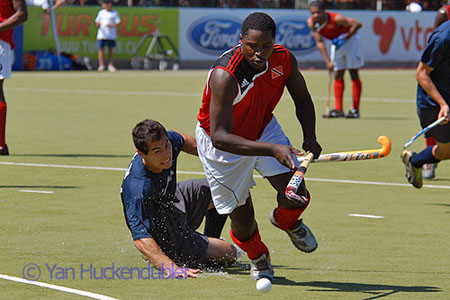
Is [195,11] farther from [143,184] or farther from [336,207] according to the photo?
[143,184]

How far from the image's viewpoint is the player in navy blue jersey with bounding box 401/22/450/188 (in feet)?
30.6

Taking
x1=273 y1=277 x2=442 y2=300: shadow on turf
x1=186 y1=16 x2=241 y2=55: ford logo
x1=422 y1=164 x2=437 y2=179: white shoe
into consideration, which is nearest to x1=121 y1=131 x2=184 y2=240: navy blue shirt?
x1=273 y1=277 x2=442 y2=300: shadow on turf

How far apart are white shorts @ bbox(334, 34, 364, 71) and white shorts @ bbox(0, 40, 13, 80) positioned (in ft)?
25.6

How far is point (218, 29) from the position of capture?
33.9 m

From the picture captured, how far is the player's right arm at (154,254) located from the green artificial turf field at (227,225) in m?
0.10

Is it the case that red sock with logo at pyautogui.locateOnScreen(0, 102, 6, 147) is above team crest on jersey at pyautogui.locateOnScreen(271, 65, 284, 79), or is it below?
below

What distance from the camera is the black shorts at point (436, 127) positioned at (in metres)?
9.61

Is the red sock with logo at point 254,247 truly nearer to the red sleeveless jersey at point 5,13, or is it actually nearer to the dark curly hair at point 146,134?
the dark curly hair at point 146,134

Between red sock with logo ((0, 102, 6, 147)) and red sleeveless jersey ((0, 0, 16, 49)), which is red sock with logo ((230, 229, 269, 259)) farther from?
red sleeveless jersey ((0, 0, 16, 49))

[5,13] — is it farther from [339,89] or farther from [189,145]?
[339,89]

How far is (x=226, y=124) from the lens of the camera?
5.94 meters

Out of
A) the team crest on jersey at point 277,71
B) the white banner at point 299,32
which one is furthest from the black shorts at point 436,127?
the white banner at point 299,32

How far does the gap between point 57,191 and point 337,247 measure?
3501mm

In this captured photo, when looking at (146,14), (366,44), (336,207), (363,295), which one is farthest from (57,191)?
(366,44)
